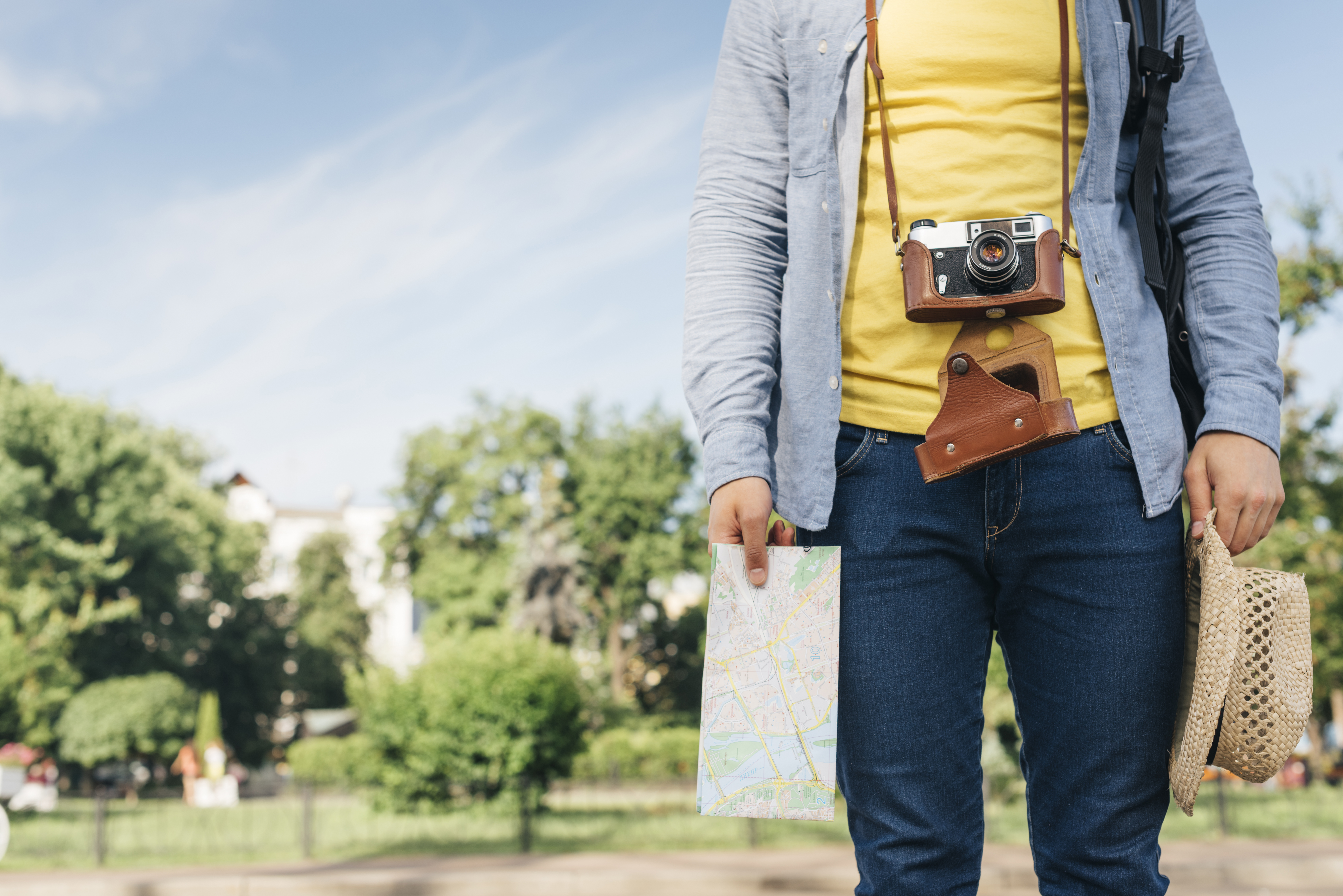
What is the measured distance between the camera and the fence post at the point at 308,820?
13125 millimetres

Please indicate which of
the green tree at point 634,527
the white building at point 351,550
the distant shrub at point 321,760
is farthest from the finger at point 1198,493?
the white building at point 351,550

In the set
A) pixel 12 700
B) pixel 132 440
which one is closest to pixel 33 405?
pixel 132 440

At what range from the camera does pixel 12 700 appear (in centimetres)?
1770

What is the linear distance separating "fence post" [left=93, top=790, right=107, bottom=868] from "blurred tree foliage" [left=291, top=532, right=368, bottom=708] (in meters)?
34.5

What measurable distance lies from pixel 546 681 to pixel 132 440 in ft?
68.4

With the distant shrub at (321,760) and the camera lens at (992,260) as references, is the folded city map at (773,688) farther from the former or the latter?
the distant shrub at (321,760)

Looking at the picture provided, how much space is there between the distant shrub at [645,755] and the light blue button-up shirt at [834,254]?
26356 millimetres

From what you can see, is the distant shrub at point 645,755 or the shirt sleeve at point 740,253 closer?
the shirt sleeve at point 740,253

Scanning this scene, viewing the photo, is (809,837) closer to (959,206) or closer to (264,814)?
(264,814)

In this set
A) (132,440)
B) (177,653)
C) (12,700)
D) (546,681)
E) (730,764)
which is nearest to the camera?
(730,764)

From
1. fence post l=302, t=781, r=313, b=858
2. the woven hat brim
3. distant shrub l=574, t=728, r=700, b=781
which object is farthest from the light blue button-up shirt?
distant shrub l=574, t=728, r=700, b=781

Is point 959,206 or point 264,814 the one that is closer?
point 959,206

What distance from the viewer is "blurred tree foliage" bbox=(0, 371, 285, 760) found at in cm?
2808

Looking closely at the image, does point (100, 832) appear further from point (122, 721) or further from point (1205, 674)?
point (122, 721)
